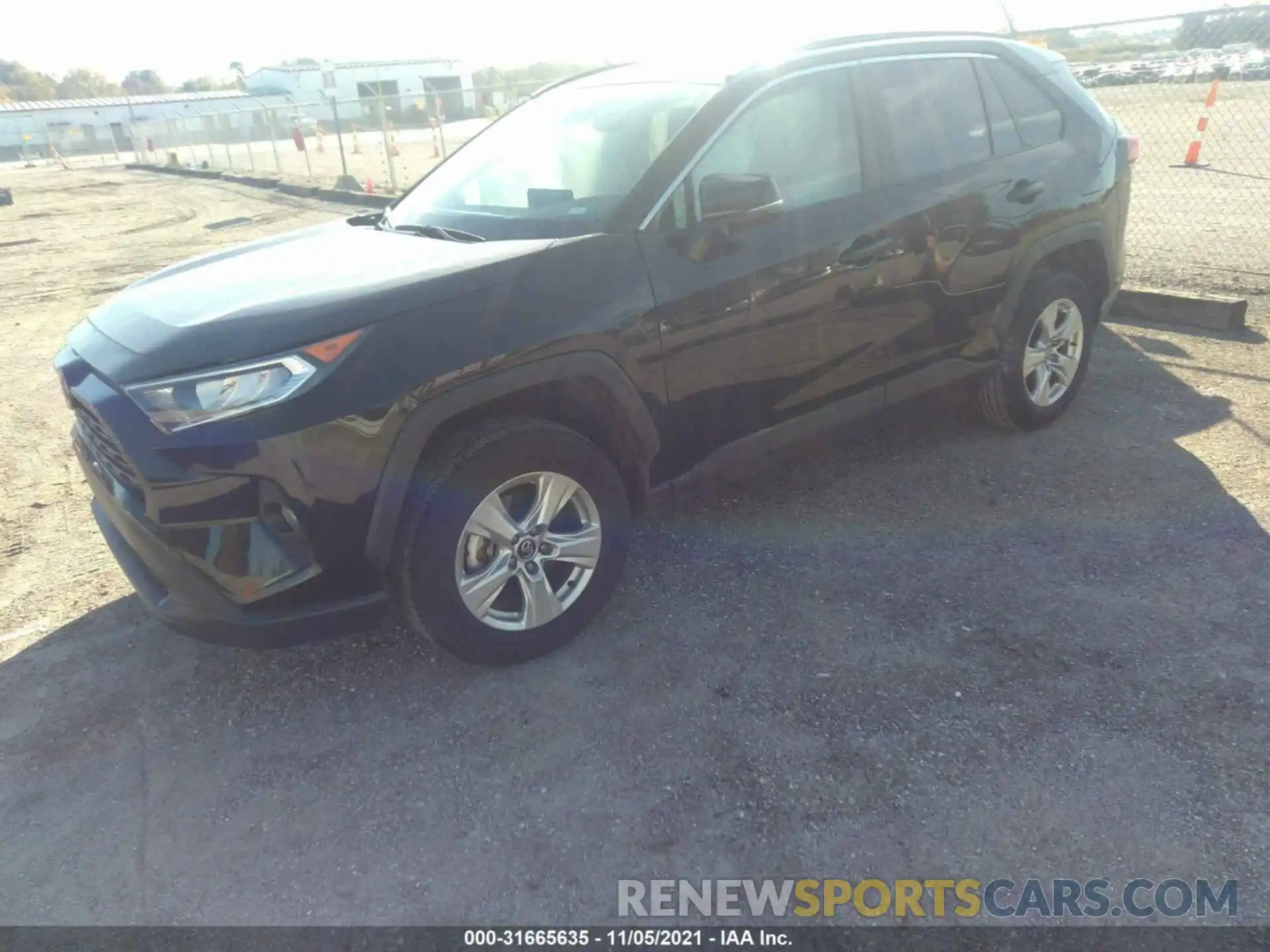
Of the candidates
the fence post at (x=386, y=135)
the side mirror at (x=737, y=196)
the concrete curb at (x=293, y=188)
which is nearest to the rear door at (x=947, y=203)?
the side mirror at (x=737, y=196)

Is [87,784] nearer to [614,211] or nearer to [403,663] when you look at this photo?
[403,663]

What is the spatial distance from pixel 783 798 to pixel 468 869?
84cm

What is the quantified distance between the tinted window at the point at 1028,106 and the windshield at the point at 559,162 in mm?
1694

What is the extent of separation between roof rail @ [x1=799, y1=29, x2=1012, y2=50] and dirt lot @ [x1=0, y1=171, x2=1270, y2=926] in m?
1.59

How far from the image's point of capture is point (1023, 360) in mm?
4309

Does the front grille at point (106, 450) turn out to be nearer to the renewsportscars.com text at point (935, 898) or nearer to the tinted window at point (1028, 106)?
the renewsportscars.com text at point (935, 898)

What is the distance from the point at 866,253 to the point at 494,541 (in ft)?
6.02

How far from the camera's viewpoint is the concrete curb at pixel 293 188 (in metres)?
14.9

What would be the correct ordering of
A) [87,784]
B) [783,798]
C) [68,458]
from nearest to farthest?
[783,798]
[87,784]
[68,458]

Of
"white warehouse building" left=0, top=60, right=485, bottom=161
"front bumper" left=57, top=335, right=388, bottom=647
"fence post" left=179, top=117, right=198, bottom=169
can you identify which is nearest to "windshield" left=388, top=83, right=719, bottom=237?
"front bumper" left=57, top=335, right=388, bottom=647

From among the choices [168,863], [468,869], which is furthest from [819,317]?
[168,863]

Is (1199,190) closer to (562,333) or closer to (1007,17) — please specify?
(1007,17)

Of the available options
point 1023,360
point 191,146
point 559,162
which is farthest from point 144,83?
point 1023,360

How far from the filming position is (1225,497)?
12.6 feet
